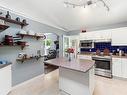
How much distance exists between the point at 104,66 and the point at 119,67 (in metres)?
0.55

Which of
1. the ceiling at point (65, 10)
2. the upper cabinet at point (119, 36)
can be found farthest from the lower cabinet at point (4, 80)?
the upper cabinet at point (119, 36)

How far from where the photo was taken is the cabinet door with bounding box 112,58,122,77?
3725 mm

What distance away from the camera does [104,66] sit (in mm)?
4008

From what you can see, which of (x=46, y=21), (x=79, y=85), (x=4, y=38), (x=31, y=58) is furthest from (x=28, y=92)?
(x=46, y=21)

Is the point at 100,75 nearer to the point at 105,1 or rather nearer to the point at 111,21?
the point at 111,21

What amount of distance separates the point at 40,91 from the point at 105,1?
3407mm

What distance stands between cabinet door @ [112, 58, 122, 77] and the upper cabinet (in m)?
0.72

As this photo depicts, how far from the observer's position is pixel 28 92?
2.84m

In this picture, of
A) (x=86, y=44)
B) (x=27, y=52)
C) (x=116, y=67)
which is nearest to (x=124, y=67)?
(x=116, y=67)

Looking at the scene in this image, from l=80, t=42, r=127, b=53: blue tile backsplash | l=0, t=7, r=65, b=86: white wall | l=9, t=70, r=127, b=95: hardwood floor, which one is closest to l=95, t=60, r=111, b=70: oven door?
l=9, t=70, r=127, b=95: hardwood floor

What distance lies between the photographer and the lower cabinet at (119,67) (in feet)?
11.9

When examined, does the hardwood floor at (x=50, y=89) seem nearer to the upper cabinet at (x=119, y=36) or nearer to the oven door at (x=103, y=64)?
the oven door at (x=103, y=64)

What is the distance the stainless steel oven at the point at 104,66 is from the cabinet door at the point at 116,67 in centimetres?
12

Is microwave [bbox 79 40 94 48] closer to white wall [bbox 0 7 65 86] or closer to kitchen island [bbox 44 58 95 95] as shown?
white wall [bbox 0 7 65 86]
